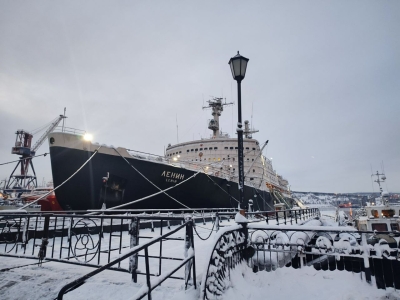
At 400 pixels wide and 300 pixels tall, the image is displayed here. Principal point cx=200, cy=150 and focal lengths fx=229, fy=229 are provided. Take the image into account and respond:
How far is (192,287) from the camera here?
385 cm

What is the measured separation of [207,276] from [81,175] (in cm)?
1047

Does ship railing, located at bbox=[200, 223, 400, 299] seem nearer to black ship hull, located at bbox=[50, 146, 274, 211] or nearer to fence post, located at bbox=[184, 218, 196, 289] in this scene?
fence post, located at bbox=[184, 218, 196, 289]

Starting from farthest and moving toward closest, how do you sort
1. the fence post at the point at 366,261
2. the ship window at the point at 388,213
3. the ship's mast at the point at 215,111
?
the ship's mast at the point at 215,111 → the ship window at the point at 388,213 → the fence post at the point at 366,261

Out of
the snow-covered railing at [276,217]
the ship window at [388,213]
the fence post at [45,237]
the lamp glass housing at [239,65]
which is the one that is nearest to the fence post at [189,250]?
the fence post at [45,237]

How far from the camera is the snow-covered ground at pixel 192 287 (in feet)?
12.6

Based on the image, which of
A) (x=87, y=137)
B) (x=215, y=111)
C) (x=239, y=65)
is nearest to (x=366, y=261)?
(x=239, y=65)

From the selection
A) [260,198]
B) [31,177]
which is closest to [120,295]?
[260,198]

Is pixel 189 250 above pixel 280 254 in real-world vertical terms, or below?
above

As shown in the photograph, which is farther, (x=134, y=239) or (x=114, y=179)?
(x=114, y=179)

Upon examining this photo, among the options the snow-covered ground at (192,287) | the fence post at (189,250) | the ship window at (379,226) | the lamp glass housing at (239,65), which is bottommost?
the ship window at (379,226)

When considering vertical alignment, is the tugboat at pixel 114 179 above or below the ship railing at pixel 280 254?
above

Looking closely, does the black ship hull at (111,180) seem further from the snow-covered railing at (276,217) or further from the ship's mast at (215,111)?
the ship's mast at (215,111)

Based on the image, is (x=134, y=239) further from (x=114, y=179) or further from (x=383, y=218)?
(x=383, y=218)

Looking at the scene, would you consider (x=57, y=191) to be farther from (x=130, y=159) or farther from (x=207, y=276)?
(x=207, y=276)
